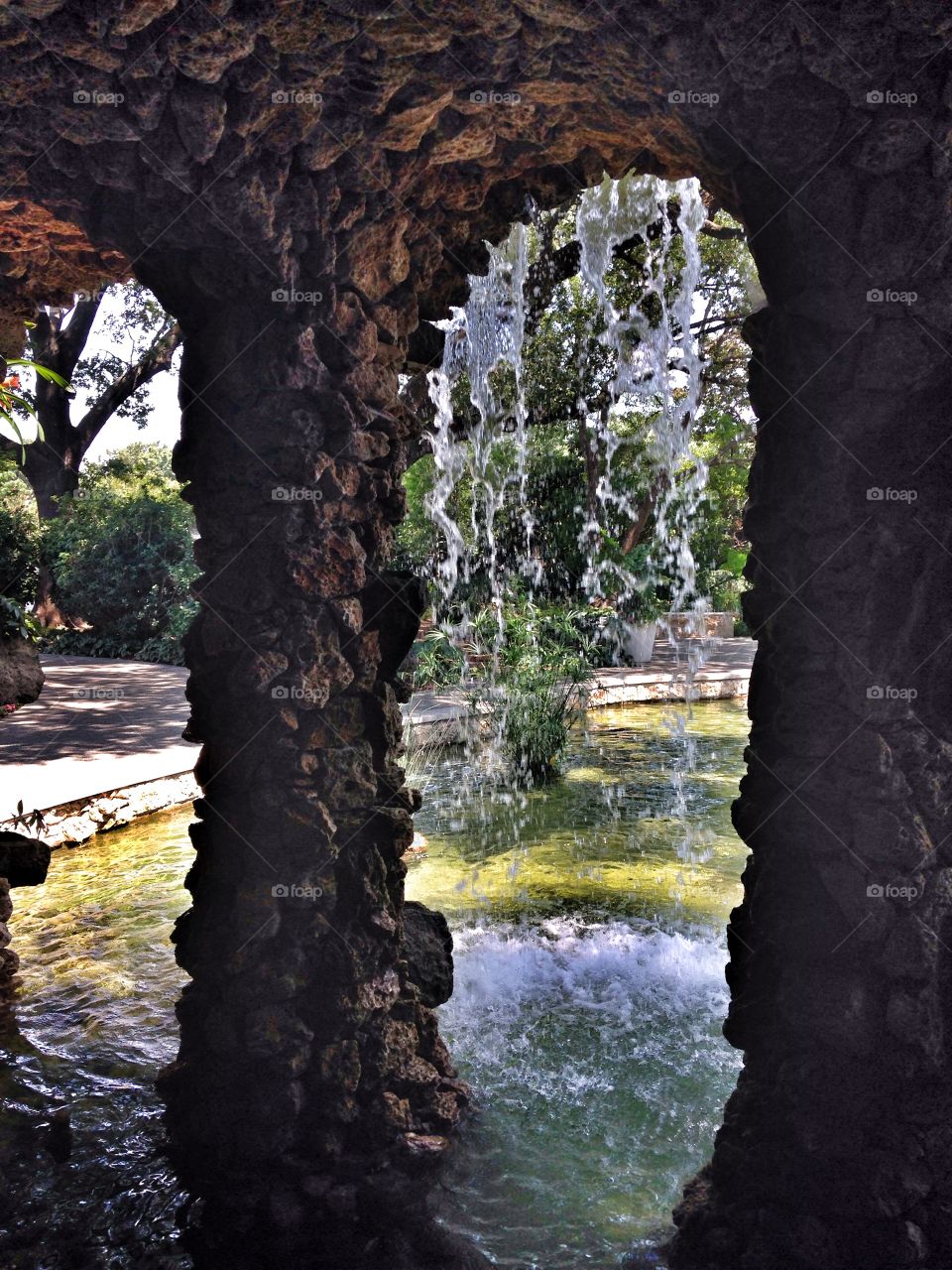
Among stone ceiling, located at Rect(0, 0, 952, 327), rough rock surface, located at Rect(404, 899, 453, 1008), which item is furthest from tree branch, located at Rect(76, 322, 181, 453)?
rough rock surface, located at Rect(404, 899, 453, 1008)

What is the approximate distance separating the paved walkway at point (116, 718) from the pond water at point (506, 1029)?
545 millimetres

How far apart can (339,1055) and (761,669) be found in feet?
5.07

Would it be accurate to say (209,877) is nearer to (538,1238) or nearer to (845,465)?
(538,1238)

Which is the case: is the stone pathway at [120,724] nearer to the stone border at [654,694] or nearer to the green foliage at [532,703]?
the stone border at [654,694]

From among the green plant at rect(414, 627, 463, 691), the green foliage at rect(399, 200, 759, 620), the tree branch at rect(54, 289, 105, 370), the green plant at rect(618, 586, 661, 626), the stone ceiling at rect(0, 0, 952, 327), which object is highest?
the tree branch at rect(54, 289, 105, 370)

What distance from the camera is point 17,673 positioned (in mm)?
4789

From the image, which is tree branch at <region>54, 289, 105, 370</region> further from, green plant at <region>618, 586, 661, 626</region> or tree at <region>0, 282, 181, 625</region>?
green plant at <region>618, 586, 661, 626</region>

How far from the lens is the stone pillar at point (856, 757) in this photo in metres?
2.05

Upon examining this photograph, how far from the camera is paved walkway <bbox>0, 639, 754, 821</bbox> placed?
20.2ft

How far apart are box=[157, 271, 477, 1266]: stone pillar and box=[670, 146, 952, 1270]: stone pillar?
3.16 ft

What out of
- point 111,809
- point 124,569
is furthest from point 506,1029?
point 124,569

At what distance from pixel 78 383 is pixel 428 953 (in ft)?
56.1

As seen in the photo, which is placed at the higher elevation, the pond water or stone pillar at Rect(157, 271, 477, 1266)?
stone pillar at Rect(157, 271, 477, 1266)

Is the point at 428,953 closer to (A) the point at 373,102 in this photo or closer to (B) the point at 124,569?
(A) the point at 373,102
